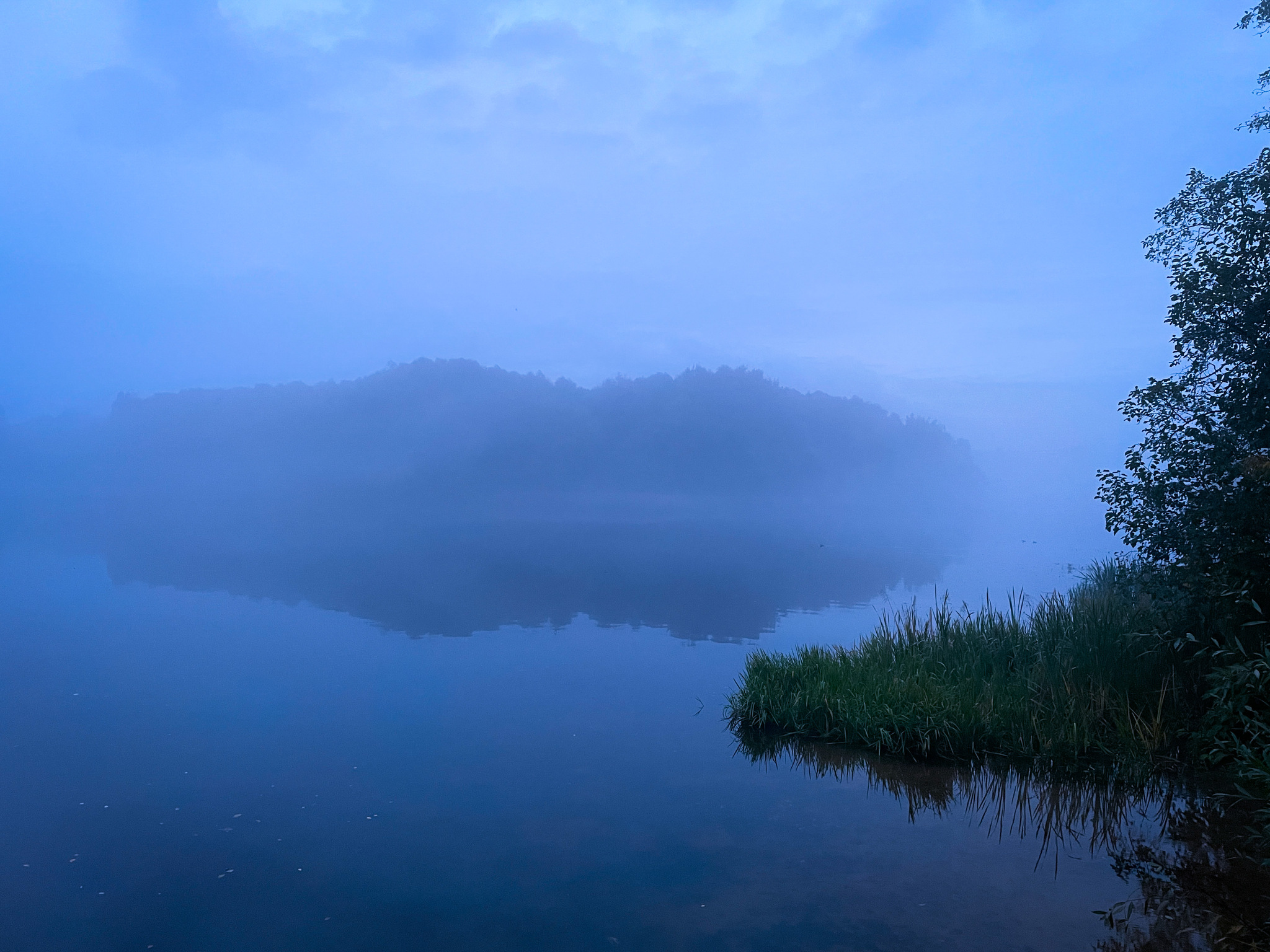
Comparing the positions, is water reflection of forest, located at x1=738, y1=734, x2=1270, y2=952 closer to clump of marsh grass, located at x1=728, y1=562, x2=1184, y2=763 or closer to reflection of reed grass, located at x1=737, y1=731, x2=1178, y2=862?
reflection of reed grass, located at x1=737, y1=731, x2=1178, y2=862

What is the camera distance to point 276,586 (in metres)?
32.2

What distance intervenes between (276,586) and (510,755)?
23778 millimetres

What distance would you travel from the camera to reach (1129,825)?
8.39 m

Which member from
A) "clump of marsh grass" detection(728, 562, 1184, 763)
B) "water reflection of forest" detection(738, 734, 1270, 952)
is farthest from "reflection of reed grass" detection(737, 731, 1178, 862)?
"clump of marsh grass" detection(728, 562, 1184, 763)

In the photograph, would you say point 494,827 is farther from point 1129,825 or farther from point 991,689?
point 991,689

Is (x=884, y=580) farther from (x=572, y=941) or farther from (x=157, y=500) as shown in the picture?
(x=157, y=500)

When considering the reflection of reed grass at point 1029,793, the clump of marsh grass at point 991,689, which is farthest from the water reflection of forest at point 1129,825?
the clump of marsh grass at point 991,689

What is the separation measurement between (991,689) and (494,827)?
22.6 feet

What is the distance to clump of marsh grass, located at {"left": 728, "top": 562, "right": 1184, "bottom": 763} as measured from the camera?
1012 centimetres

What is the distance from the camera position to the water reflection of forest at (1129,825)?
638 cm

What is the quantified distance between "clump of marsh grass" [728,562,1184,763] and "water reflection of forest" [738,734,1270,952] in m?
0.36

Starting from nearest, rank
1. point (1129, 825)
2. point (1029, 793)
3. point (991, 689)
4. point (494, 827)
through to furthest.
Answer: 1. point (1129, 825)
2. point (494, 827)
3. point (1029, 793)
4. point (991, 689)

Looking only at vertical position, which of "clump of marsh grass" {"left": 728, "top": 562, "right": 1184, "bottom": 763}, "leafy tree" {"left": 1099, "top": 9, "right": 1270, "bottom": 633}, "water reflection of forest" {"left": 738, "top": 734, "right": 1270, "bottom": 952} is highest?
"leafy tree" {"left": 1099, "top": 9, "right": 1270, "bottom": 633}

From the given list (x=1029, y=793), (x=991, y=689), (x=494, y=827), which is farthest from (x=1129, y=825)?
(x=494, y=827)
